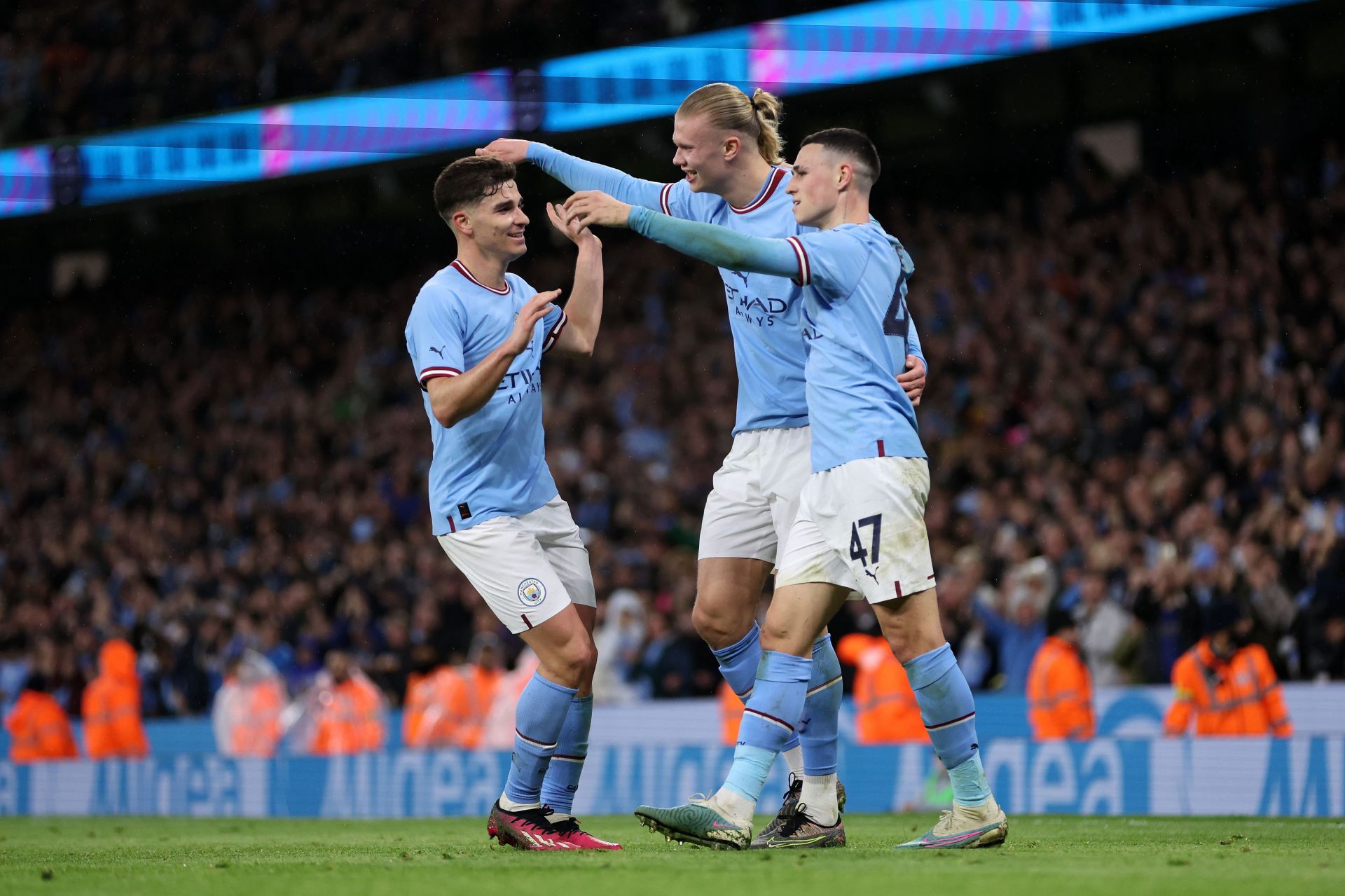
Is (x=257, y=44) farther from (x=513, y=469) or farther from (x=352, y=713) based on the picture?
(x=513, y=469)

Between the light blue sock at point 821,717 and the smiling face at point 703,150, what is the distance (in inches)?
70.7

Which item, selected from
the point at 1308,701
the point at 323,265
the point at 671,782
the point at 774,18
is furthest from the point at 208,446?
the point at 1308,701

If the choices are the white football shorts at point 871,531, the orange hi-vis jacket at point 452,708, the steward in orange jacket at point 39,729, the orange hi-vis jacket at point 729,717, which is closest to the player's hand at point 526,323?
the white football shorts at point 871,531

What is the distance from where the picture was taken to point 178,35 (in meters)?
23.1

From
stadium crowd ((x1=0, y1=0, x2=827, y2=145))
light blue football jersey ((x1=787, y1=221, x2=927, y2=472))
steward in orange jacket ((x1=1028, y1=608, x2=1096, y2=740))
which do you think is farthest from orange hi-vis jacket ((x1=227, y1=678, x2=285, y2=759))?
light blue football jersey ((x1=787, y1=221, x2=927, y2=472))

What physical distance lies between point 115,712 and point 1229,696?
1073 cm

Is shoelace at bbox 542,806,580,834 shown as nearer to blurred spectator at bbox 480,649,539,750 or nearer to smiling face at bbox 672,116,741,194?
smiling face at bbox 672,116,741,194

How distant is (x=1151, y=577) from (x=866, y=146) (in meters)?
7.59

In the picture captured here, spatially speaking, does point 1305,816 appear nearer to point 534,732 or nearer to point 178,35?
point 534,732

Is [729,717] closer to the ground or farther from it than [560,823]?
closer to the ground

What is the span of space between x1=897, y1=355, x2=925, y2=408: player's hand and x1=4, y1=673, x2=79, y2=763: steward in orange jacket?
518 inches

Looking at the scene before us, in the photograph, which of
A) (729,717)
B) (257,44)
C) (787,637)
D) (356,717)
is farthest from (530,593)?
(257,44)

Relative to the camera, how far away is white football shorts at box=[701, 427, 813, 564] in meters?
6.32

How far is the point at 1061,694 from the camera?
11.5m
